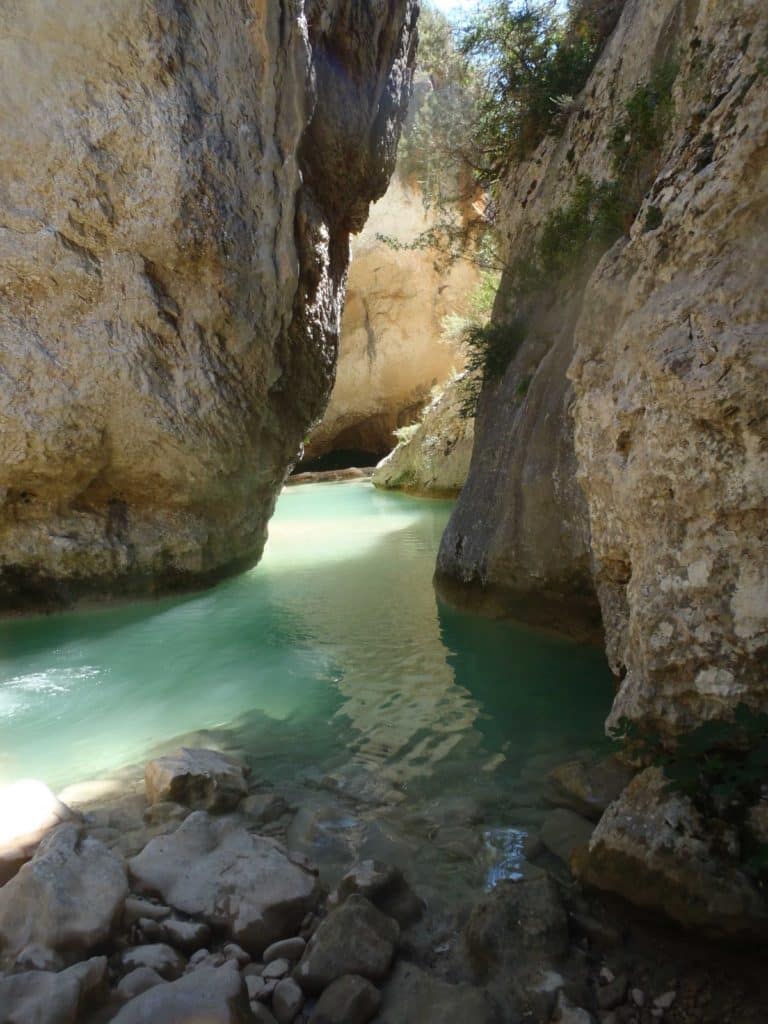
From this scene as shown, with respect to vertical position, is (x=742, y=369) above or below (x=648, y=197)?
below

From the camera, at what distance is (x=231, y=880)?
110 inches

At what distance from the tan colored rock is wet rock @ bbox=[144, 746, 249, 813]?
13588 millimetres

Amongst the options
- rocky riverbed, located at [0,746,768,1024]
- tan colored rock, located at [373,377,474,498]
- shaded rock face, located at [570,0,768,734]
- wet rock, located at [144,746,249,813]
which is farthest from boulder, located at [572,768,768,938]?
tan colored rock, located at [373,377,474,498]

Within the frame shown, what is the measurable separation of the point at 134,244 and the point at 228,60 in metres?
2.29

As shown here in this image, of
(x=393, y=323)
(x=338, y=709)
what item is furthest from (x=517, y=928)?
(x=393, y=323)

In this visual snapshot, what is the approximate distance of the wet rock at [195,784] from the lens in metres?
3.58

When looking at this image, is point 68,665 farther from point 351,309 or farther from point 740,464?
point 351,309

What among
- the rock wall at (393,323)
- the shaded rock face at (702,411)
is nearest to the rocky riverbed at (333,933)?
the shaded rock face at (702,411)

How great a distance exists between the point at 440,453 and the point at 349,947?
16274mm

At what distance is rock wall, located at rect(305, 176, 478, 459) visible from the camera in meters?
27.2

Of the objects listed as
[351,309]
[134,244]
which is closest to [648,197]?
[134,244]

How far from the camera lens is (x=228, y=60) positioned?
24.7ft

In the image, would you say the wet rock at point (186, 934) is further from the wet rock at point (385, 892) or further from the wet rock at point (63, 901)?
the wet rock at point (385, 892)

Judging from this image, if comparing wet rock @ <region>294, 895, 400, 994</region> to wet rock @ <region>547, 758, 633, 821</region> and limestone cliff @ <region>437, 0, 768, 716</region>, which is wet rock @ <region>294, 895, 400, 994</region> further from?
limestone cliff @ <region>437, 0, 768, 716</region>
